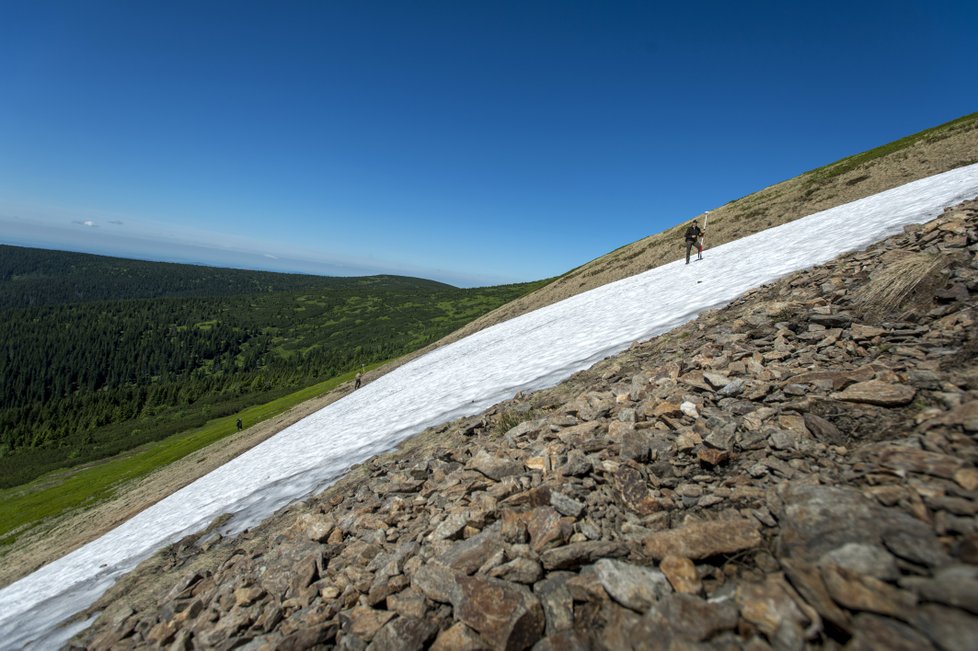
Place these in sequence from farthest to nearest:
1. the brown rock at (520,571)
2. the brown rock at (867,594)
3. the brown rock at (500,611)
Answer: the brown rock at (520,571) → the brown rock at (500,611) → the brown rock at (867,594)

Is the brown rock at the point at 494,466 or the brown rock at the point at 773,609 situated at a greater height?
the brown rock at the point at 773,609

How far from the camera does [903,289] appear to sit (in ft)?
23.5

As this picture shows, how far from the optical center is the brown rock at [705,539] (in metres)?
3.61

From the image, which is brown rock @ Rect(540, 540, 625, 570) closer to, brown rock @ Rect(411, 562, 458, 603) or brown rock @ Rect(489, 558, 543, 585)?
brown rock @ Rect(489, 558, 543, 585)

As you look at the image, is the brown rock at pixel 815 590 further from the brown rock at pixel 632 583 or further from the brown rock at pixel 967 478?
the brown rock at pixel 967 478

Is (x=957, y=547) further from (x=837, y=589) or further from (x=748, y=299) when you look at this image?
(x=748, y=299)

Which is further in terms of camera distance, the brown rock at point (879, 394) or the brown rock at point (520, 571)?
the brown rock at point (879, 394)

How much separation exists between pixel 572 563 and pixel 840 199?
152 feet

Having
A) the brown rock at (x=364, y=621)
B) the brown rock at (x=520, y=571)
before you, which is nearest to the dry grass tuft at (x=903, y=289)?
the brown rock at (x=520, y=571)

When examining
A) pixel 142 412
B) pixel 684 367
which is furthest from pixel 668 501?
pixel 142 412

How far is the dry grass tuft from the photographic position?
6852mm

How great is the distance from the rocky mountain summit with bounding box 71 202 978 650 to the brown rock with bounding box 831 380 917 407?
0.09 ft

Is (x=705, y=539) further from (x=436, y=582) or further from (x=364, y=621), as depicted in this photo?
(x=364, y=621)

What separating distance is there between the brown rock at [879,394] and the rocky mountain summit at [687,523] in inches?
1.0
